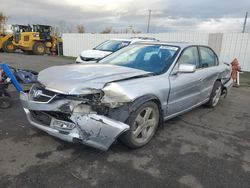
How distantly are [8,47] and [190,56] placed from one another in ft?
72.6

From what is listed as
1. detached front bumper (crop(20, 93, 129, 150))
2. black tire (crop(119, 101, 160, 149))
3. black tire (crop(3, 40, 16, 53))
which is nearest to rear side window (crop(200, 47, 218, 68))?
black tire (crop(119, 101, 160, 149))

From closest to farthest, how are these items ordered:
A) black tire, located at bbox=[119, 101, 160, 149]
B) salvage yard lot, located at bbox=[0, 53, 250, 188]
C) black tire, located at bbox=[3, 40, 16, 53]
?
salvage yard lot, located at bbox=[0, 53, 250, 188], black tire, located at bbox=[119, 101, 160, 149], black tire, located at bbox=[3, 40, 16, 53]

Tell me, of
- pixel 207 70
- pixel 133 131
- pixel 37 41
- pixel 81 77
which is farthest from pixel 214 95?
pixel 37 41

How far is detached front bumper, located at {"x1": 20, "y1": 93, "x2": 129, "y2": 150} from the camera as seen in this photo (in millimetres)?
2807

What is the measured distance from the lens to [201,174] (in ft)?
9.59

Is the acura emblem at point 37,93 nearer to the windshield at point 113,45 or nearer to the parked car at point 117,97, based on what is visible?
the parked car at point 117,97

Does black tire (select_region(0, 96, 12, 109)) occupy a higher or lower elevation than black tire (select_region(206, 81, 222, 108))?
lower

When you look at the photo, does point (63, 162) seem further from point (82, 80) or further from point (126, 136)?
point (82, 80)

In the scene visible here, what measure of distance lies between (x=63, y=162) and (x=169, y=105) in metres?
1.85

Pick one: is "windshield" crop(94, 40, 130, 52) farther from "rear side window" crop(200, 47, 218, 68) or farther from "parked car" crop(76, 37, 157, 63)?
"rear side window" crop(200, 47, 218, 68)

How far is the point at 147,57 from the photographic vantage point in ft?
13.9

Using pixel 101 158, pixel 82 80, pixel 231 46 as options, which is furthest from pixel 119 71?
pixel 231 46

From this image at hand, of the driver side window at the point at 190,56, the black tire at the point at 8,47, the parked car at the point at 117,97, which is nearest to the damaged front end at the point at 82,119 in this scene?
the parked car at the point at 117,97

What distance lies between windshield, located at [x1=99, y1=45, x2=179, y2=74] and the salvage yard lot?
1155 millimetres
